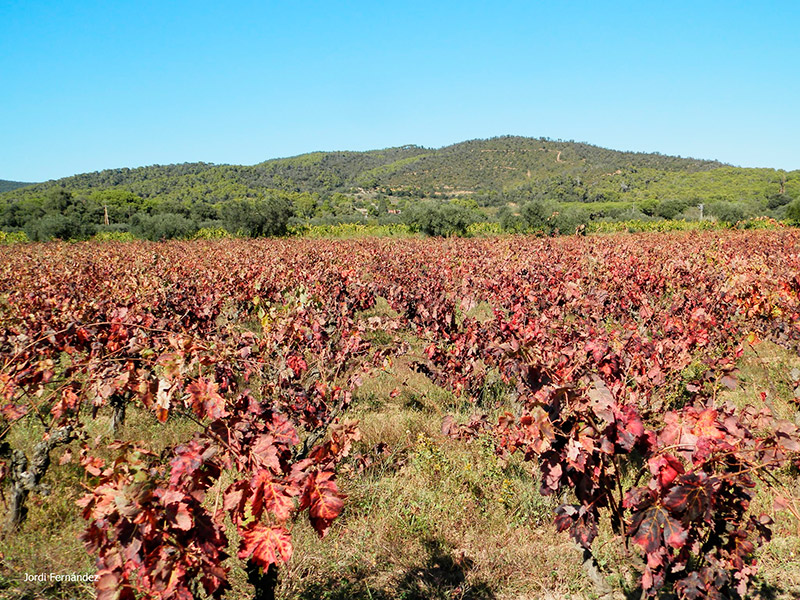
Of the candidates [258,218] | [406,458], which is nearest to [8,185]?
[258,218]

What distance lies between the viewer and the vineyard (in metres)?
1.66

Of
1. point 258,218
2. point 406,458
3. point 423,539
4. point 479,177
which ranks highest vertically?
point 479,177

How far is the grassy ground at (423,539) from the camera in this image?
2.73 m

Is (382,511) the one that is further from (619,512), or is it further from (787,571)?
(787,571)

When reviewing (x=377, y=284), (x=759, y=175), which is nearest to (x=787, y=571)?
(x=377, y=284)

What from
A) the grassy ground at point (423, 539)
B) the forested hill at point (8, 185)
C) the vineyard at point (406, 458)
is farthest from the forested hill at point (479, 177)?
the grassy ground at point (423, 539)

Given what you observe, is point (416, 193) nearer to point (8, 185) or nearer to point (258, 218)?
point (258, 218)

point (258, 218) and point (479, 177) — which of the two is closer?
point (258, 218)

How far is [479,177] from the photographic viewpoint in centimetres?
8981

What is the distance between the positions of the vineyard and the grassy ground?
1 centimetres

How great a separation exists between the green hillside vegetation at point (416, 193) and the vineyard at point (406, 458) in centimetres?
2166

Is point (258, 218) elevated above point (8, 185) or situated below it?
below

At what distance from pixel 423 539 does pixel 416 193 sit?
82395 millimetres

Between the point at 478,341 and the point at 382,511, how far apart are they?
230 cm
